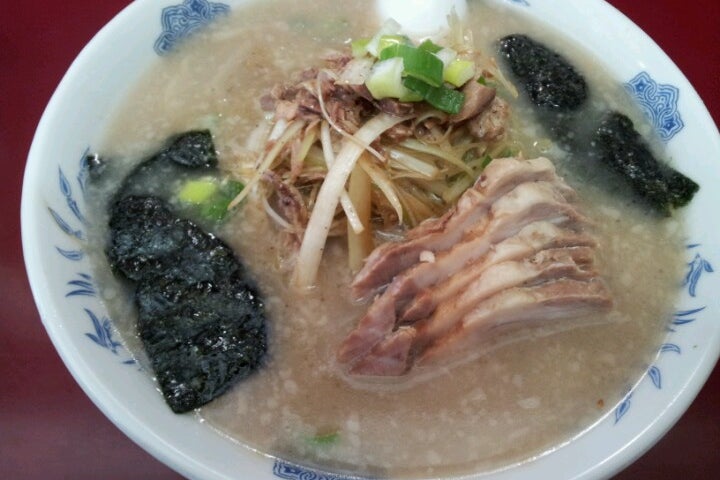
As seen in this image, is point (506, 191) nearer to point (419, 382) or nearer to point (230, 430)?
point (419, 382)

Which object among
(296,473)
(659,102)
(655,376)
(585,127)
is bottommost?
(296,473)

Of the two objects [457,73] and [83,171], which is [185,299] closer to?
[83,171]

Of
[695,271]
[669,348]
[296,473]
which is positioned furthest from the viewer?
[695,271]

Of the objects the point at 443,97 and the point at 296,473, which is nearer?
the point at 296,473

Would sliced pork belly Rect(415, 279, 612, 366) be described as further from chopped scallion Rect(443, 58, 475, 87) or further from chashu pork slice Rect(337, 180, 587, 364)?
chopped scallion Rect(443, 58, 475, 87)

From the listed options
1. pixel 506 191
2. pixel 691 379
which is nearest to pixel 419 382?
pixel 506 191

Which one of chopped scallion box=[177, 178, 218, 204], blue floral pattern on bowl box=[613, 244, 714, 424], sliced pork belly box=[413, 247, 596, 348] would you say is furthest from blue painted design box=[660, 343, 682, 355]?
chopped scallion box=[177, 178, 218, 204]

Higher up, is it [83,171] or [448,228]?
[448,228]

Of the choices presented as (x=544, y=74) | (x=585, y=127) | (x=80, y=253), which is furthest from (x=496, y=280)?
(x=80, y=253)
